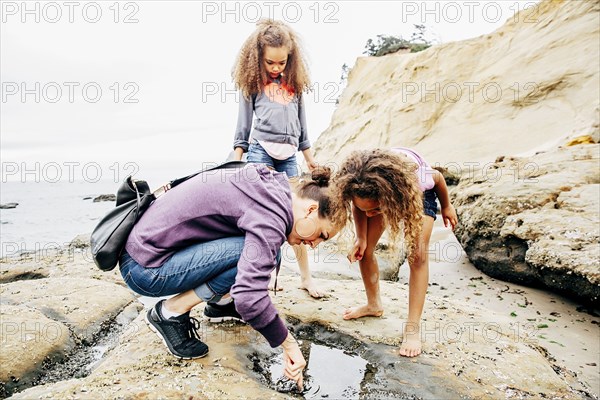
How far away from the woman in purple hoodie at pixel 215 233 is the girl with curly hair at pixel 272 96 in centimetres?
99

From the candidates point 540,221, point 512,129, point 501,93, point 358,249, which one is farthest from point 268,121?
point 501,93

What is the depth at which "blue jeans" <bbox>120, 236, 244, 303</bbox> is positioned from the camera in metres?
2.07

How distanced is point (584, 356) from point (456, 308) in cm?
79

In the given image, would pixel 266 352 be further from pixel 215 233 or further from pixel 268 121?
pixel 268 121

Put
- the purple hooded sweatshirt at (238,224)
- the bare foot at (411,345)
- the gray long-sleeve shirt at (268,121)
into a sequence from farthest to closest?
the gray long-sleeve shirt at (268,121) < the bare foot at (411,345) < the purple hooded sweatshirt at (238,224)

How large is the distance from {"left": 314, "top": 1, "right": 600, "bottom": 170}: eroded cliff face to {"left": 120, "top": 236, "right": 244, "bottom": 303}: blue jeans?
748 centimetres

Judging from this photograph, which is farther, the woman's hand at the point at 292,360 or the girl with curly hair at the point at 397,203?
the girl with curly hair at the point at 397,203

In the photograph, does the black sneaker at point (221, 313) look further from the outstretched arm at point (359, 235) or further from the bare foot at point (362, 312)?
the outstretched arm at point (359, 235)

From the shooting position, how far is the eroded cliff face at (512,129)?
12.2 ft

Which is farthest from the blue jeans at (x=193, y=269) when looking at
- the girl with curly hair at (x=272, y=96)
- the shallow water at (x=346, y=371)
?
the girl with curly hair at (x=272, y=96)

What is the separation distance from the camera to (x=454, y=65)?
14602 millimetres

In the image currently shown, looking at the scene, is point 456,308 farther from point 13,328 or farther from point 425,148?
point 425,148

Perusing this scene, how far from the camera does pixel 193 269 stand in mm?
2070

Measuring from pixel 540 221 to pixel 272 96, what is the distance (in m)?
2.53
